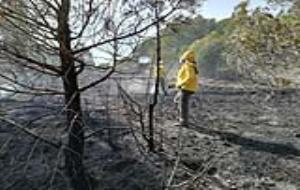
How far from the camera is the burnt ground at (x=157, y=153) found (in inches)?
356

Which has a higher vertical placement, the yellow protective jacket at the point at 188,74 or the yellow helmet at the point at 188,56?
the yellow helmet at the point at 188,56

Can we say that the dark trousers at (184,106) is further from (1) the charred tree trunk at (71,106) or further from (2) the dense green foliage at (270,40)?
(1) the charred tree trunk at (71,106)

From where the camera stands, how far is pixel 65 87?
7656 millimetres

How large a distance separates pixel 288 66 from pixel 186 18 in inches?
266

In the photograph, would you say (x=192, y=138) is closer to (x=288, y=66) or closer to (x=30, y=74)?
(x=288, y=66)

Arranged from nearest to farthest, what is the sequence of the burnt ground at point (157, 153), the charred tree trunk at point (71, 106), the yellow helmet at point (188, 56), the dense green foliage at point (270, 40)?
the charred tree trunk at point (71, 106), the burnt ground at point (157, 153), the yellow helmet at point (188, 56), the dense green foliage at point (270, 40)

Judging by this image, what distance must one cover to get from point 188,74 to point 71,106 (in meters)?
5.01

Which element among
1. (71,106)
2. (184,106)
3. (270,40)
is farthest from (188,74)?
(71,106)

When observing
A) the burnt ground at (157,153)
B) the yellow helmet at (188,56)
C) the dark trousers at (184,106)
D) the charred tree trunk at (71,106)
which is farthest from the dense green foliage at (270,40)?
the charred tree trunk at (71,106)

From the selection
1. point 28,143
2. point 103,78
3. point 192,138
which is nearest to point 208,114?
point 192,138

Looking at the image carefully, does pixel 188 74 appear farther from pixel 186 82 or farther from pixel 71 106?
pixel 71 106

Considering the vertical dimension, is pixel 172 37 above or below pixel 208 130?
above

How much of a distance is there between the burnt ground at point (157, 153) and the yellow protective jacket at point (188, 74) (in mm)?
812

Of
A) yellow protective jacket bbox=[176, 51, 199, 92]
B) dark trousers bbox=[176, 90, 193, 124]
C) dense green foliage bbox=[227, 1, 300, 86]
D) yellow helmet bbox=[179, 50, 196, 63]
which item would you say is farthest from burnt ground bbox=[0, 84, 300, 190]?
dense green foliage bbox=[227, 1, 300, 86]
